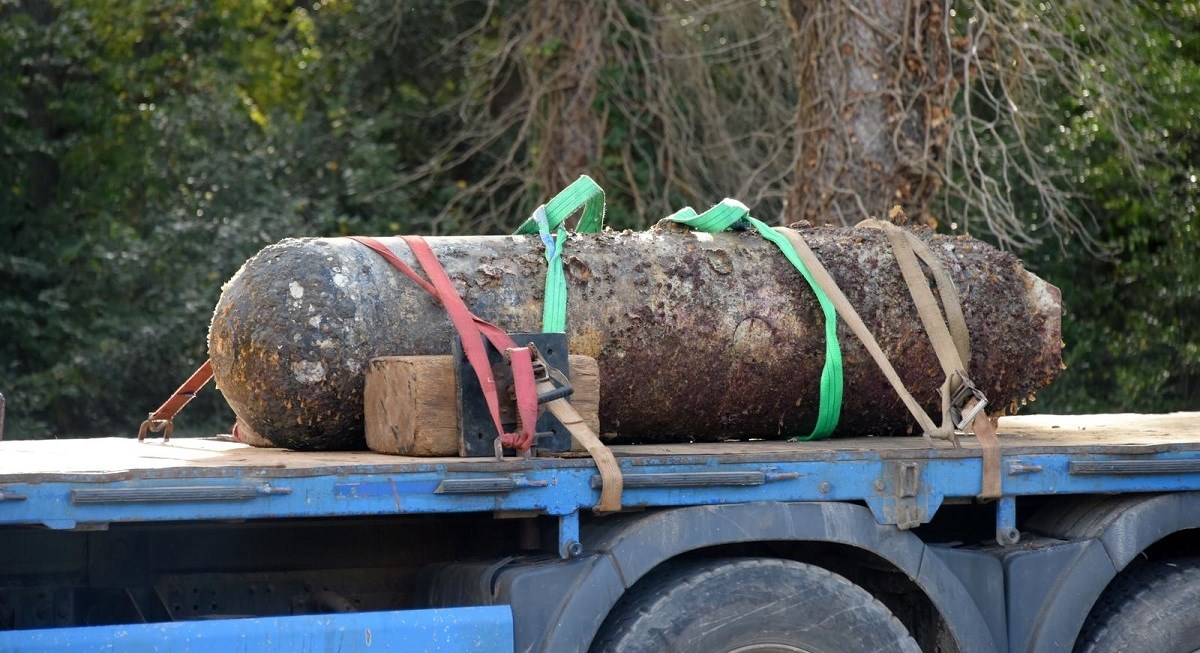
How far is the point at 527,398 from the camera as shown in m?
3.72

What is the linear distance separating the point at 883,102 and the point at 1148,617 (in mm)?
4734

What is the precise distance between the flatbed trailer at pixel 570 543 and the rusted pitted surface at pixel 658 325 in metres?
0.24

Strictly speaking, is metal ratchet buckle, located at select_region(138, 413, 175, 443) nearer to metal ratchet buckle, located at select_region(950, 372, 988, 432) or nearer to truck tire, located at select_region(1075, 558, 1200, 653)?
Result: metal ratchet buckle, located at select_region(950, 372, 988, 432)

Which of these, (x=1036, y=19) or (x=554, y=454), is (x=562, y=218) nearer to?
(x=554, y=454)

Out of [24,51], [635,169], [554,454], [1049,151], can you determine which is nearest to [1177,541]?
[554,454]

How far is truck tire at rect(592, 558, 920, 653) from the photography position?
12.3ft

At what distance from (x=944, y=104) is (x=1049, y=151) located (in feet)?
11.1

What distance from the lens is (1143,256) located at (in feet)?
39.3

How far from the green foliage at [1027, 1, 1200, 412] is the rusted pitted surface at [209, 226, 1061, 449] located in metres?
6.74

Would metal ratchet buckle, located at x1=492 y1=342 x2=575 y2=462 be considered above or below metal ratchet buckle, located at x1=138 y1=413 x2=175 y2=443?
above

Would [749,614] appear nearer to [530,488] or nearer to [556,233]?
[530,488]

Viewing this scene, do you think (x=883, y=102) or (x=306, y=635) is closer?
(x=306, y=635)

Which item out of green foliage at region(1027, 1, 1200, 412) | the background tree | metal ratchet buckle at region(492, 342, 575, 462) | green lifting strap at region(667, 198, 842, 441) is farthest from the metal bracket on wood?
green foliage at region(1027, 1, 1200, 412)

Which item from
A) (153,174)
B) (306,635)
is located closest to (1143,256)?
(153,174)
